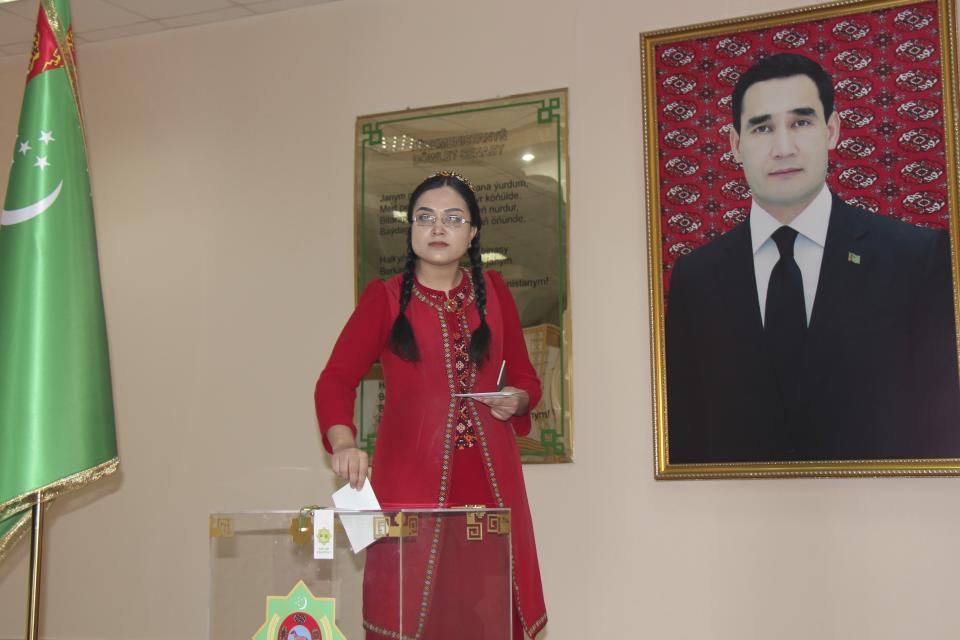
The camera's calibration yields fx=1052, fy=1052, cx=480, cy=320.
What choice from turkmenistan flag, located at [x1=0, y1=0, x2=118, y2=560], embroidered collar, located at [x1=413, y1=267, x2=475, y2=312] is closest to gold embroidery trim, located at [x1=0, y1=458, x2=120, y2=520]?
turkmenistan flag, located at [x1=0, y1=0, x2=118, y2=560]

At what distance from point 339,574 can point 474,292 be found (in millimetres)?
1018

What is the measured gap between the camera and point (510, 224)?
419cm

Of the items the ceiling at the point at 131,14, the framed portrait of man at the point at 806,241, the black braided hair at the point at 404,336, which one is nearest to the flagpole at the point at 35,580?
the black braided hair at the point at 404,336

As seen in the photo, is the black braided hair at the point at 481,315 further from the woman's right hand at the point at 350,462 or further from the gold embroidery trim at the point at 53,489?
the gold embroidery trim at the point at 53,489

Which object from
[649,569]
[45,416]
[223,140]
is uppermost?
[223,140]

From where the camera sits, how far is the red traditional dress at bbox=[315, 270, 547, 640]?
7.88 feet

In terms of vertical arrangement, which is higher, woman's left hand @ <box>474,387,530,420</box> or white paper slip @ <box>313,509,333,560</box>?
woman's left hand @ <box>474,387,530,420</box>

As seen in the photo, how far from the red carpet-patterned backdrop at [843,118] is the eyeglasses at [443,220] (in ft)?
4.88

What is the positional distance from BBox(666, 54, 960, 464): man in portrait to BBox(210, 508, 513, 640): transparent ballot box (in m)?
2.10

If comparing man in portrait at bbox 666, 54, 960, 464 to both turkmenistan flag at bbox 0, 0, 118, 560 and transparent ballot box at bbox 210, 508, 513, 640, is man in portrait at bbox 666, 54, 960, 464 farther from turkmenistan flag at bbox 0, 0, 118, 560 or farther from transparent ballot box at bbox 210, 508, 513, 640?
turkmenistan flag at bbox 0, 0, 118, 560

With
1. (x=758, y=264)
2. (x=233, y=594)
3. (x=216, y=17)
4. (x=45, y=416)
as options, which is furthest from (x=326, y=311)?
(x=233, y=594)

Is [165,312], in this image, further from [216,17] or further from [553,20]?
[553,20]

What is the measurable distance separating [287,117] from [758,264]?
2.14 m

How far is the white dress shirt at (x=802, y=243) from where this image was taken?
12.4 feet
